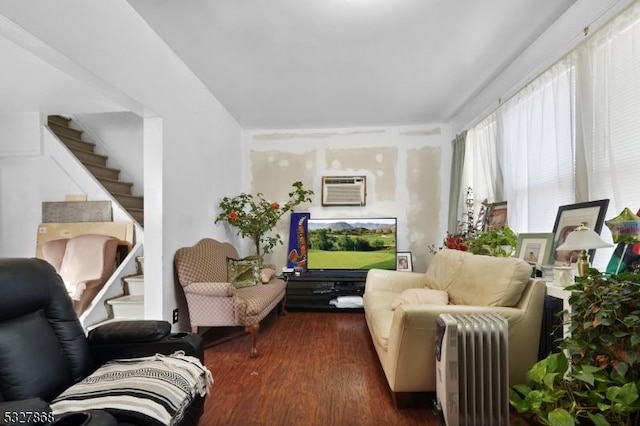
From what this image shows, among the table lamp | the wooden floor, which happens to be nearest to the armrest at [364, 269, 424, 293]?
the wooden floor

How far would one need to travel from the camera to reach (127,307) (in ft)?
9.57

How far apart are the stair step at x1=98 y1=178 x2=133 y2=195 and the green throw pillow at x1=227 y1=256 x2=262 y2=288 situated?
192 centimetres

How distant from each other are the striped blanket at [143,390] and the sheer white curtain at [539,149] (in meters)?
2.61

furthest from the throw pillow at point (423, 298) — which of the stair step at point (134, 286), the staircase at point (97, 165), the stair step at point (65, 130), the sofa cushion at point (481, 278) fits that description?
the stair step at point (65, 130)

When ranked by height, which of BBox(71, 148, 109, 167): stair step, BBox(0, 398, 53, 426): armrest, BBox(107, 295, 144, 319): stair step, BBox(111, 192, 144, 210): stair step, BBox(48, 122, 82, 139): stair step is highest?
BBox(48, 122, 82, 139): stair step

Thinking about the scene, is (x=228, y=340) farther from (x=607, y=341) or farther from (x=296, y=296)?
(x=607, y=341)

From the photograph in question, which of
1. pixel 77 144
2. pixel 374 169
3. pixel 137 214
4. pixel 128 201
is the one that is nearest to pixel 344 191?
pixel 374 169

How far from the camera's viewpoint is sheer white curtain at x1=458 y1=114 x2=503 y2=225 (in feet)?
9.90

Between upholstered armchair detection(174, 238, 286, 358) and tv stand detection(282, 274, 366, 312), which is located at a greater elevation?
upholstered armchair detection(174, 238, 286, 358)

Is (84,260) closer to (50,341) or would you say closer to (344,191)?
(50,341)

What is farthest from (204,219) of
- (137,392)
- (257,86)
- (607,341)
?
(607,341)

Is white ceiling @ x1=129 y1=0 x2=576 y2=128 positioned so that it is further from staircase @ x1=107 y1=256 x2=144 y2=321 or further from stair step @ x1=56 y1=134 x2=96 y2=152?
staircase @ x1=107 y1=256 x2=144 y2=321

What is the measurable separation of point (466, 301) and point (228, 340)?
86.4 inches

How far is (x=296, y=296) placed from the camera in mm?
3836
